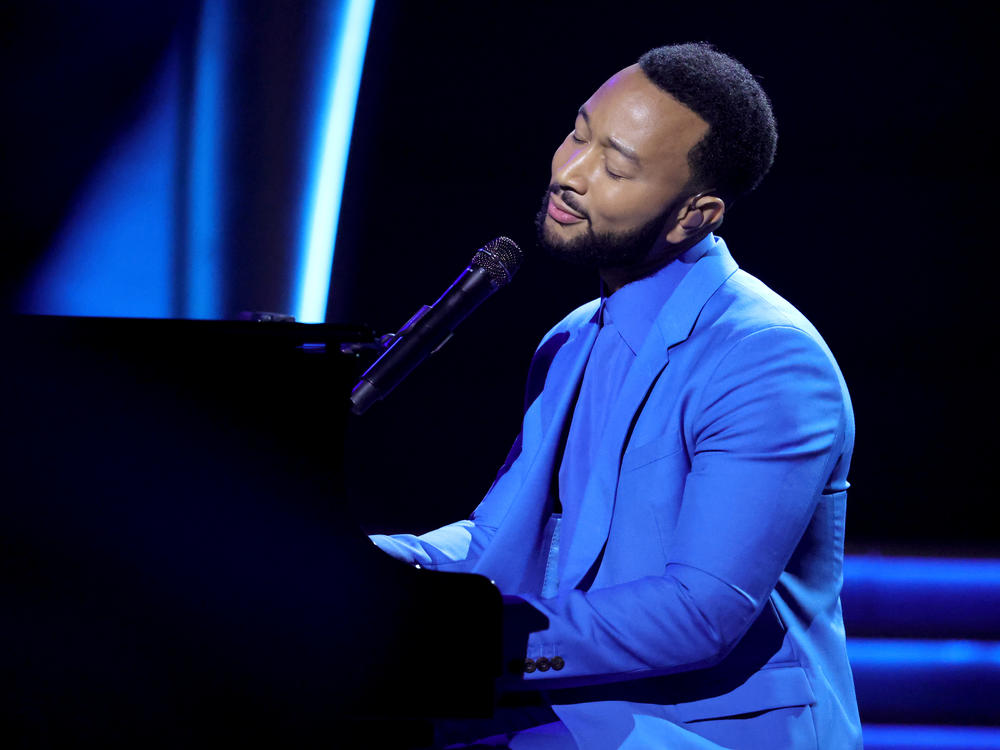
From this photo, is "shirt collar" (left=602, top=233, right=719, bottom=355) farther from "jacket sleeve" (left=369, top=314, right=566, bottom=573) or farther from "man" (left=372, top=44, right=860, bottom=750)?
"jacket sleeve" (left=369, top=314, right=566, bottom=573)

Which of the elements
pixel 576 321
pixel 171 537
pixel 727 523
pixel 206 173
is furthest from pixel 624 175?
pixel 206 173

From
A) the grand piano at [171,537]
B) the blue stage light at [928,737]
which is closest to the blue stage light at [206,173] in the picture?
the grand piano at [171,537]

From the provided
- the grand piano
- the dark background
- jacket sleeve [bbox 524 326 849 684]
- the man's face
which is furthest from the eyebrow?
the dark background

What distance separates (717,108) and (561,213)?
301 millimetres

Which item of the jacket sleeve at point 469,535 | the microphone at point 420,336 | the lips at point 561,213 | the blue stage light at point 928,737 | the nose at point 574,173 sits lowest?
the blue stage light at point 928,737

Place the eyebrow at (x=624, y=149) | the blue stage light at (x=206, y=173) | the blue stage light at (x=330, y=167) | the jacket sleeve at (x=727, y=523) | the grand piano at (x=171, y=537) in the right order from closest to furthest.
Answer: the grand piano at (x=171, y=537)
the jacket sleeve at (x=727, y=523)
the eyebrow at (x=624, y=149)
the blue stage light at (x=206, y=173)
the blue stage light at (x=330, y=167)

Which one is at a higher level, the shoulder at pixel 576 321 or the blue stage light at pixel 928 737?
the shoulder at pixel 576 321

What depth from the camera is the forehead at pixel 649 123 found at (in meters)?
1.46

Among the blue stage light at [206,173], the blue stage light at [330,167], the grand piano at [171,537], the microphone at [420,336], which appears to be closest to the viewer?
the grand piano at [171,537]

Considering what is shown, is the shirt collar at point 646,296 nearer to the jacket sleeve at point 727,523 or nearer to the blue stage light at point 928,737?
the jacket sleeve at point 727,523

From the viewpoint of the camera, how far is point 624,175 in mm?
1466

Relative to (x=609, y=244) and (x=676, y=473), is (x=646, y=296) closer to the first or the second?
(x=609, y=244)

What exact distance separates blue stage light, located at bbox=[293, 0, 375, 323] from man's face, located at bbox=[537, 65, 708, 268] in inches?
45.2

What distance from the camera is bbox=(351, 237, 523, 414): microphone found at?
1325 millimetres
